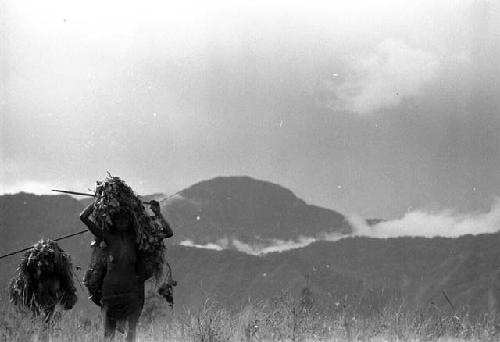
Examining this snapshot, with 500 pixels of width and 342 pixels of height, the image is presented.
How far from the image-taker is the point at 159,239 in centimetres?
1193

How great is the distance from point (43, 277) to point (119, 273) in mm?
2966

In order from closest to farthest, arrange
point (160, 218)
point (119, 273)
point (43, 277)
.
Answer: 1. point (119, 273)
2. point (160, 218)
3. point (43, 277)

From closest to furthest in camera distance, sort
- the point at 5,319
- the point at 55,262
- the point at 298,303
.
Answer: the point at 5,319 → the point at 298,303 → the point at 55,262

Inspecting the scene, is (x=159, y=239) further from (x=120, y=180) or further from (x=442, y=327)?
(x=442, y=327)

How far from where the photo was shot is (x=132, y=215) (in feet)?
38.1

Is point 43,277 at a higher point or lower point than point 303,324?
higher

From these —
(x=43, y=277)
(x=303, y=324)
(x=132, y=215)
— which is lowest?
(x=303, y=324)

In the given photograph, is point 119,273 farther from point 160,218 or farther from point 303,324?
point 303,324

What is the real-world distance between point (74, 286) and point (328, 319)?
4.63 meters

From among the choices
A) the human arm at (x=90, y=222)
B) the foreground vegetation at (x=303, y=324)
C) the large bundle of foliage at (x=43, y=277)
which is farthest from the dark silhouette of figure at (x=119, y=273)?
the large bundle of foliage at (x=43, y=277)

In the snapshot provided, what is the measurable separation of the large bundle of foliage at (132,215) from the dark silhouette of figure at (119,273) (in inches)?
3.9

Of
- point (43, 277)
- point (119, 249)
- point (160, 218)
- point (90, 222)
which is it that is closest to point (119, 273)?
point (119, 249)

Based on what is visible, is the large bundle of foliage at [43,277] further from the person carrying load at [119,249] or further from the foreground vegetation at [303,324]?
the person carrying load at [119,249]

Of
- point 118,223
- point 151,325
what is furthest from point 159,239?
point 151,325
